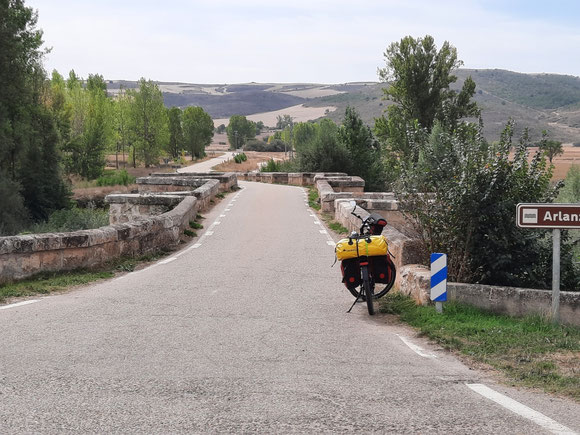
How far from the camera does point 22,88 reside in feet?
134

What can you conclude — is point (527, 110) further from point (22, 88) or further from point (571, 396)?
point (571, 396)

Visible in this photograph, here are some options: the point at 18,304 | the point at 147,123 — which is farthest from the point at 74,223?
the point at 147,123

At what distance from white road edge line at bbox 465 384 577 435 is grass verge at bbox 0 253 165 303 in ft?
20.0

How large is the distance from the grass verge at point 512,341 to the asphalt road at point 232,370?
10.0 inches

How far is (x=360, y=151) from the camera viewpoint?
1606 inches

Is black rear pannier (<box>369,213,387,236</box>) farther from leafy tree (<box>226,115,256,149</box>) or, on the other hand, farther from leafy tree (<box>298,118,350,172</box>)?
leafy tree (<box>226,115,256,149</box>)

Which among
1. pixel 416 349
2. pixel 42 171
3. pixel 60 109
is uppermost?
pixel 60 109

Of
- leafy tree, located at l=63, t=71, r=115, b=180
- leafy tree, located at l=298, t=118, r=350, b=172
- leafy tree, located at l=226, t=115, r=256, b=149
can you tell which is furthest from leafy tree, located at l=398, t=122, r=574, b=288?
leafy tree, located at l=226, t=115, r=256, b=149

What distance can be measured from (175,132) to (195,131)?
19.5ft

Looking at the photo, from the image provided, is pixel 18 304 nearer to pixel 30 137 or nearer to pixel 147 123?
pixel 30 137

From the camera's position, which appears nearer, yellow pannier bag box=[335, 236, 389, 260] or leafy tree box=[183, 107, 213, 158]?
yellow pannier bag box=[335, 236, 389, 260]

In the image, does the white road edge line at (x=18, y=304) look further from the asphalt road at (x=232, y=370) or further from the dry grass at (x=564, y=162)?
the dry grass at (x=564, y=162)

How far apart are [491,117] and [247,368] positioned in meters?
159

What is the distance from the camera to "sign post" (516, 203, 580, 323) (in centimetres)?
730
